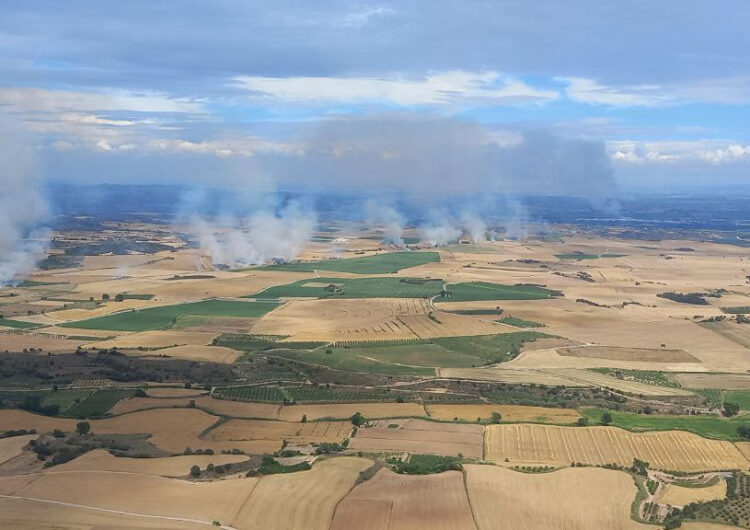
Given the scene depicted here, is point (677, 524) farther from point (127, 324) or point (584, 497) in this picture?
point (127, 324)

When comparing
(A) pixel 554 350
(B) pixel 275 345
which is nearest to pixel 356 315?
(B) pixel 275 345

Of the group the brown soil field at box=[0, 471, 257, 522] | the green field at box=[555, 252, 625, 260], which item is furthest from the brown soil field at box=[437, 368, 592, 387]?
the green field at box=[555, 252, 625, 260]

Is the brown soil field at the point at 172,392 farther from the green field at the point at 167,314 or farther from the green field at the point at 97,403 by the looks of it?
the green field at the point at 167,314

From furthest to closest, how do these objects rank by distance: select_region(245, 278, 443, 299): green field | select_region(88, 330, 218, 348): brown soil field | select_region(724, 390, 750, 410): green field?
select_region(245, 278, 443, 299): green field → select_region(88, 330, 218, 348): brown soil field → select_region(724, 390, 750, 410): green field

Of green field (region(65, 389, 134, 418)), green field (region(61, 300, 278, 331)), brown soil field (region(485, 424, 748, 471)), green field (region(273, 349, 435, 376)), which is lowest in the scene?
green field (region(61, 300, 278, 331))

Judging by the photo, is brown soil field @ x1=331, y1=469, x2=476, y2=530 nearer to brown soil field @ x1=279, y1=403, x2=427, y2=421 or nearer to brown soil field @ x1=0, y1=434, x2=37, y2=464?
→ brown soil field @ x1=279, y1=403, x2=427, y2=421

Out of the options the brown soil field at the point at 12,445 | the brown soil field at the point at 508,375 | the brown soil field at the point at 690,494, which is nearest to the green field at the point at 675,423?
the brown soil field at the point at 508,375
